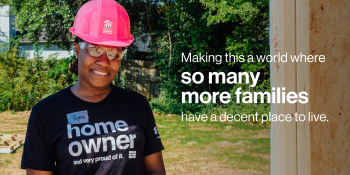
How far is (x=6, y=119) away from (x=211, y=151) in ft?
23.5

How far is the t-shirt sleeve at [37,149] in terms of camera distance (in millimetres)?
1392

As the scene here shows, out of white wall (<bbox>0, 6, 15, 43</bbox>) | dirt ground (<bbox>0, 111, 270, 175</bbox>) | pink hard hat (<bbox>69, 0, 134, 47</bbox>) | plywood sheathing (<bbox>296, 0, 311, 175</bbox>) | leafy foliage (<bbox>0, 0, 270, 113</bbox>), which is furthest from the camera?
white wall (<bbox>0, 6, 15, 43</bbox>)

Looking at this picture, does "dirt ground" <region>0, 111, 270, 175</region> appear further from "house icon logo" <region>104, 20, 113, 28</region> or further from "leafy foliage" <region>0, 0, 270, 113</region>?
"house icon logo" <region>104, 20, 113, 28</region>

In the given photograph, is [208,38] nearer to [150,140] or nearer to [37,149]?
[150,140]

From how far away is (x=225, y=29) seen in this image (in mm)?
12672

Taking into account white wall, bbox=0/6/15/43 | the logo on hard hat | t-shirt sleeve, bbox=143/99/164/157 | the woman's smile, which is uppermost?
white wall, bbox=0/6/15/43

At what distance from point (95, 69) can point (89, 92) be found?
121 mm

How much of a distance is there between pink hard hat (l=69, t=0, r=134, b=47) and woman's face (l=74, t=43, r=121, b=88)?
0.09 meters

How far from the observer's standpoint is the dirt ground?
5.35 metres

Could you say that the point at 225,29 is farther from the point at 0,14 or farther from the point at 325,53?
the point at 0,14

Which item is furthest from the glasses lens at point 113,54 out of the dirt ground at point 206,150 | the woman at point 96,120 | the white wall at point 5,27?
the white wall at point 5,27

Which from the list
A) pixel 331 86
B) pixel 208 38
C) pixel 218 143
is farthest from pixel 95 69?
pixel 208 38

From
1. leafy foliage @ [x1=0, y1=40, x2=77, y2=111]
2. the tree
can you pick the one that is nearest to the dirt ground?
leafy foliage @ [x1=0, y1=40, x2=77, y2=111]

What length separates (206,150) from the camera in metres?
6.54
